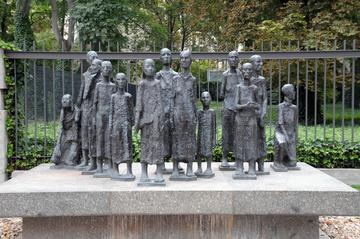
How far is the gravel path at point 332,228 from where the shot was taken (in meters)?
6.70

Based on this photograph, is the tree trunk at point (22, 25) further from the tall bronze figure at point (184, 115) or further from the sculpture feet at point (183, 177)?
the sculpture feet at point (183, 177)

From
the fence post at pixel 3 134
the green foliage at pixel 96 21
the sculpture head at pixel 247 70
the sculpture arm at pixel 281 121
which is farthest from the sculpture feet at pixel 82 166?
the green foliage at pixel 96 21

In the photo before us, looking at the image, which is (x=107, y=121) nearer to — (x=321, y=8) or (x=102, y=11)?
(x=102, y=11)

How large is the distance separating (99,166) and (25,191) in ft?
4.09

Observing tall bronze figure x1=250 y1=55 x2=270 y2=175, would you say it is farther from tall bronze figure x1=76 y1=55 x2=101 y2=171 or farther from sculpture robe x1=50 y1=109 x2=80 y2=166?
sculpture robe x1=50 y1=109 x2=80 y2=166

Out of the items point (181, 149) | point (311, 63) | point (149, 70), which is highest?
point (311, 63)

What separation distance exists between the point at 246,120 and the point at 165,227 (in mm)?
1666

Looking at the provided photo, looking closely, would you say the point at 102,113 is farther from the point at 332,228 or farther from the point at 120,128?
the point at 332,228

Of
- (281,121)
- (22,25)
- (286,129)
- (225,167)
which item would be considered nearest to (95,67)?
(225,167)

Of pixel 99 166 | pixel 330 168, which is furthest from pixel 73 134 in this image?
pixel 330 168

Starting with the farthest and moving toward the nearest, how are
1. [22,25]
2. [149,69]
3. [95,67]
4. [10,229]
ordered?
[22,25] < [10,229] < [95,67] < [149,69]

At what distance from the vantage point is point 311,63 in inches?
580

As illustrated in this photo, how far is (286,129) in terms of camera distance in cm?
657

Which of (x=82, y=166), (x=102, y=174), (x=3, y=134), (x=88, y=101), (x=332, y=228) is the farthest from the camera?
(x=3, y=134)
